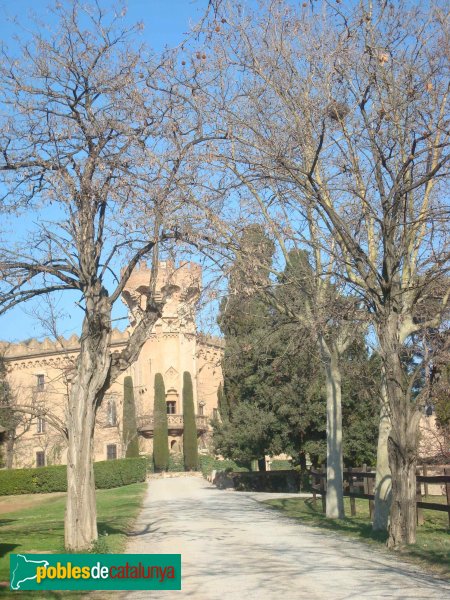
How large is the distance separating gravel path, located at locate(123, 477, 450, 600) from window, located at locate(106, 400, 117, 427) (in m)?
40.0

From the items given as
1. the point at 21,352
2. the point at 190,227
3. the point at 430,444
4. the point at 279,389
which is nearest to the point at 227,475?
the point at 279,389

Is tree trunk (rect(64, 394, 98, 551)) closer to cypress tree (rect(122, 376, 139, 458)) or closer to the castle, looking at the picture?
cypress tree (rect(122, 376, 139, 458))

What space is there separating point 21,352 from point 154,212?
5747 centimetres

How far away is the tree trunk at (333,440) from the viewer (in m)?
17.8

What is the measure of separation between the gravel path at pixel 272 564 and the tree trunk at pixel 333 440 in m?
1.18

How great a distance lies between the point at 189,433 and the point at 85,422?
44090 millimetres

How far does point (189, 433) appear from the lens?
5616 centimetres

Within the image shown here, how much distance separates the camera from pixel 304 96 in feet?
46.4

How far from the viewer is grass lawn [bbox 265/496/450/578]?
414 inches

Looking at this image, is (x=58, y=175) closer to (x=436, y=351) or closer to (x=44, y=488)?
(x=436, y=351)

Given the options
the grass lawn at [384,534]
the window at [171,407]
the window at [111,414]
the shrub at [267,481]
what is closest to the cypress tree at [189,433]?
the window at [171,407]

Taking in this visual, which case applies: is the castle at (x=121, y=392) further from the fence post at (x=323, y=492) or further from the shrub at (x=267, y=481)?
the fence post at (x=323, y=492)

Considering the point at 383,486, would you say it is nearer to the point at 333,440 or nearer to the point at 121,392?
the point at 333,440

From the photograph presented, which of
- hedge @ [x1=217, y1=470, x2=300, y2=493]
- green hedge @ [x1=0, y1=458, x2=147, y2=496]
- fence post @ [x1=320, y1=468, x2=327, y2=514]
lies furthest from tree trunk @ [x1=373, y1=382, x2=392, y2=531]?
green hedge @ [x1=0, y1=458, x2=147, y2=496]
